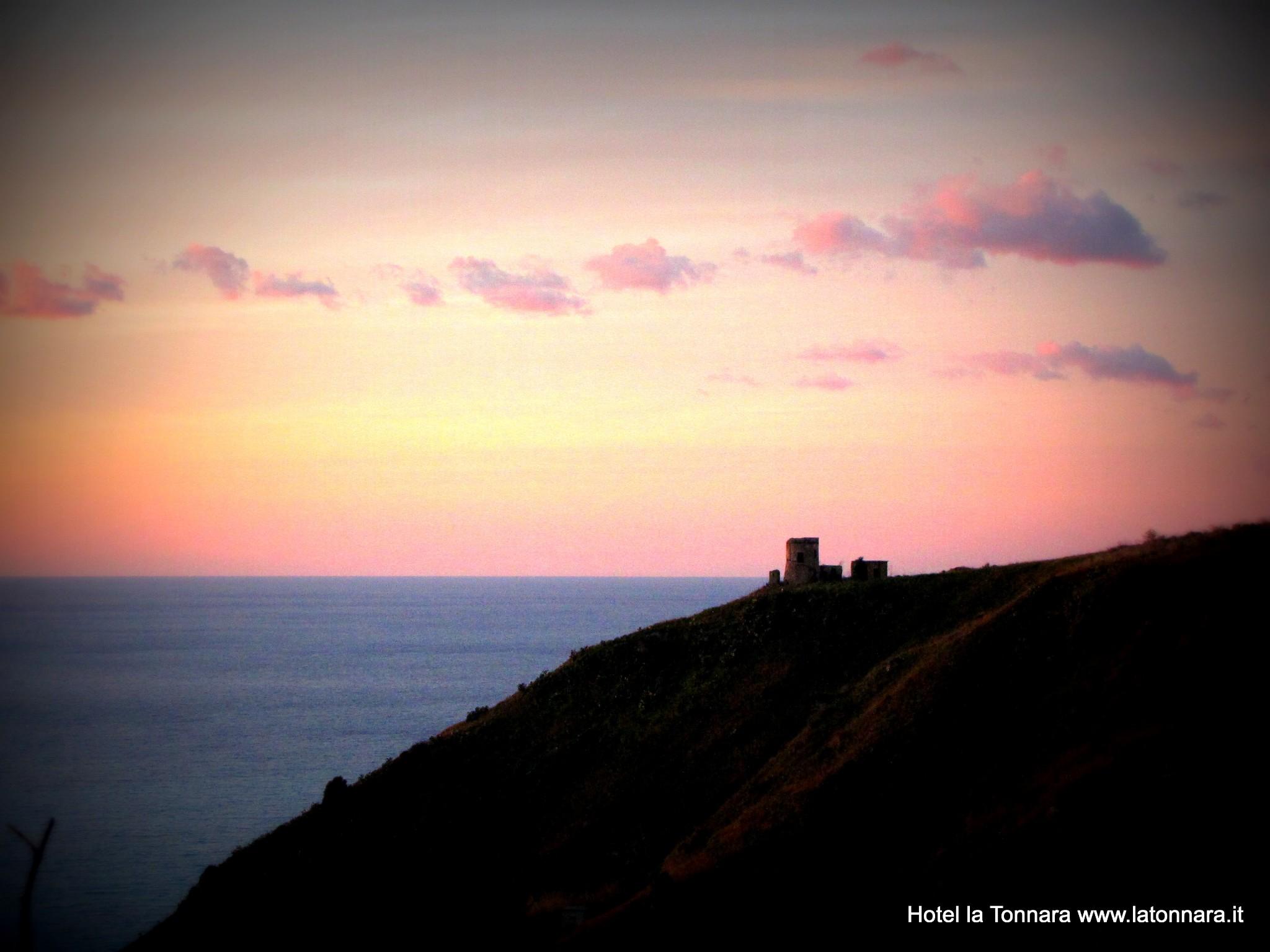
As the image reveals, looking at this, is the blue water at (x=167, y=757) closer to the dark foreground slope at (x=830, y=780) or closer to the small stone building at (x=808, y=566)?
the dark foreground slope at (x=830, y=780)

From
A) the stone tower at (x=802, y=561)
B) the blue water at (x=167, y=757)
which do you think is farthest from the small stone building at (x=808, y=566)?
the blue water at (x=167, y=757)

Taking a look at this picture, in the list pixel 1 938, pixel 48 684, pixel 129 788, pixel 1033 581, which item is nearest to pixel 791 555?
pixel 1033 581

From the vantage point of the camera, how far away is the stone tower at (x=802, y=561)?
66750 millimetres

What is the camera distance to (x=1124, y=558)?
44.5 meters

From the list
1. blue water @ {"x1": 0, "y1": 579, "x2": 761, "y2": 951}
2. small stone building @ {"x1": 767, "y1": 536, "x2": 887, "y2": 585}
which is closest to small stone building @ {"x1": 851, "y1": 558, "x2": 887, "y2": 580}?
small stone building @ {"x1": 767, "y1": 536, "x2": 887, "y2": 585}

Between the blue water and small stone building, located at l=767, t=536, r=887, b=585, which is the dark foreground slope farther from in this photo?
the blue water

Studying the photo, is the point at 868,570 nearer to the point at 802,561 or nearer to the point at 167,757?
the point at 802,561

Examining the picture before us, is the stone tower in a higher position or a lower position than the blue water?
higher

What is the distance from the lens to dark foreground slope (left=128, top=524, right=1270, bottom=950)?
3020 cm

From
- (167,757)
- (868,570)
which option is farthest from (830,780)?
(167,757)

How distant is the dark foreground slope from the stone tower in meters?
2.85

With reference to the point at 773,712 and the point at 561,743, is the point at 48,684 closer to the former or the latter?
the point at 561,743

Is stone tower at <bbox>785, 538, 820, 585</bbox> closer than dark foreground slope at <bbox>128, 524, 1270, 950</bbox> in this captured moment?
No

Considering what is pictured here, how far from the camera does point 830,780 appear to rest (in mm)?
39531
